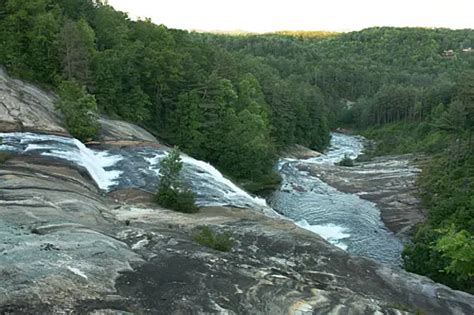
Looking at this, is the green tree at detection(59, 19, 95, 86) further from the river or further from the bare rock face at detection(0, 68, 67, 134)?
the river

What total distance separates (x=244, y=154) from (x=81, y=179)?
1201 inches

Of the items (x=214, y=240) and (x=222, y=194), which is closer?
(x=214, y=240)

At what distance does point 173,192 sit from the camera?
3219 centimetres

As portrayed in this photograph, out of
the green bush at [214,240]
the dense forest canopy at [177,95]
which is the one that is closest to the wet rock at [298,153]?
the dense forest canopy at [177,95]

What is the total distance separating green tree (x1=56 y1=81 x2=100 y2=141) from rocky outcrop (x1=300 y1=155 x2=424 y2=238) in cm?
2726

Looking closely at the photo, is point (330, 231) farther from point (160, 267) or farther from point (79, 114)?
point (160, 267)

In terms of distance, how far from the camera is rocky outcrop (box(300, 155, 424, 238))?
163ft

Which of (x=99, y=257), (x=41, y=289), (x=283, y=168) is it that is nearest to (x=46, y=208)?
(x=99, y=257)

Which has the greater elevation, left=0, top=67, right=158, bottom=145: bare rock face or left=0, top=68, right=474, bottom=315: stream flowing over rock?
left=0, top=67, right=158, bottom=145: bare rock face

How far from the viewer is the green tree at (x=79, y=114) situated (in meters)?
42.2

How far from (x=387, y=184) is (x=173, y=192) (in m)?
38.6

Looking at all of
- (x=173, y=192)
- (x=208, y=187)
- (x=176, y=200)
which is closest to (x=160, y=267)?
(x=176, y=200)

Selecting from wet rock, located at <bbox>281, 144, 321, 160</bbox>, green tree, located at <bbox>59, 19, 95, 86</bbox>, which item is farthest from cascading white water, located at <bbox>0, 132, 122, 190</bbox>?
wet rock, located at <bbox>281, 144, 321, 160</bbox>

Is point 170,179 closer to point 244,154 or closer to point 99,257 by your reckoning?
point 99,257
